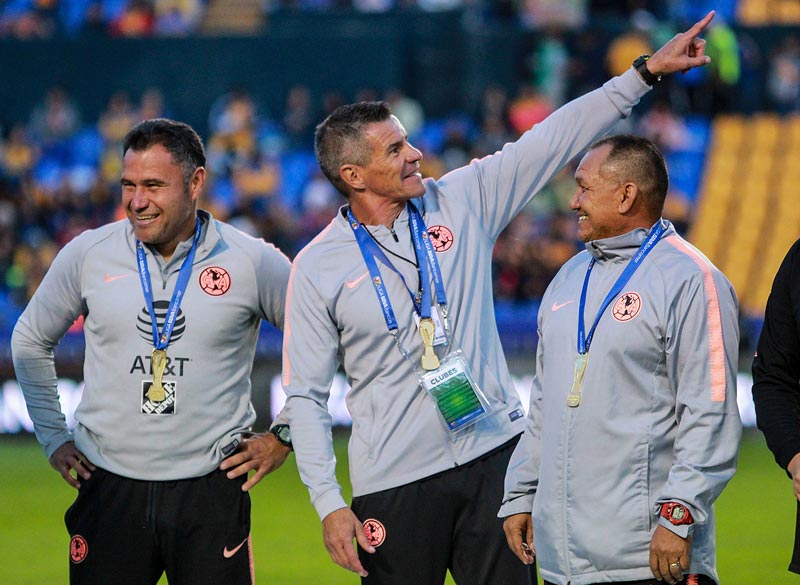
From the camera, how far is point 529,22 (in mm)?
21266

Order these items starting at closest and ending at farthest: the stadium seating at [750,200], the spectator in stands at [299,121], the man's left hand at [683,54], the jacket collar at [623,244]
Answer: the jacket collar at [623,244], the man's left hand at [683,54], the stadium seating at [750,200], the spectator in stands at [299,121]

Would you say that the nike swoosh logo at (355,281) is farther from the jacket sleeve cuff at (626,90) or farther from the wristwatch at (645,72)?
the wristwatch at (645,72)

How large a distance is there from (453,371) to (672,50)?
1.33 metres

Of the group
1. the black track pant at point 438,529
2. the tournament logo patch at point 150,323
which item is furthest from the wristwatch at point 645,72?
the tournament logo patch at point 150,323

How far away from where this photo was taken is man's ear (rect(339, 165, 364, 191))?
192 inches

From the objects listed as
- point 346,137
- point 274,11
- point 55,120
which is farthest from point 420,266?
point 274,11

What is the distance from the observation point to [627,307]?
4.07m

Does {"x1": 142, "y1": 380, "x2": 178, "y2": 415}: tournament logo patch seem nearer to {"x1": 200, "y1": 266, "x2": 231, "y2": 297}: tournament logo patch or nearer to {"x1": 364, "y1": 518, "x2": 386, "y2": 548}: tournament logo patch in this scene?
{"x1": 200, "y1": 266, "x2": 231, "y2": 297}: tournament logo patch

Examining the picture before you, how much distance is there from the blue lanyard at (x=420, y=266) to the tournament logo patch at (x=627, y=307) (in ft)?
2.56

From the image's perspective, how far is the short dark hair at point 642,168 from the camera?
4.21 metres

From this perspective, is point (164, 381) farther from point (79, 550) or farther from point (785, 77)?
point (785, 77)

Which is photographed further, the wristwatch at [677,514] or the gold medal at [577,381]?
the gold medal at [577,381]

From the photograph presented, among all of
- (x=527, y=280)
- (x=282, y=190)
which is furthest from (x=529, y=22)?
(x=527, y=280)

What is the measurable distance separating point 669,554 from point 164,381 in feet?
6.46
